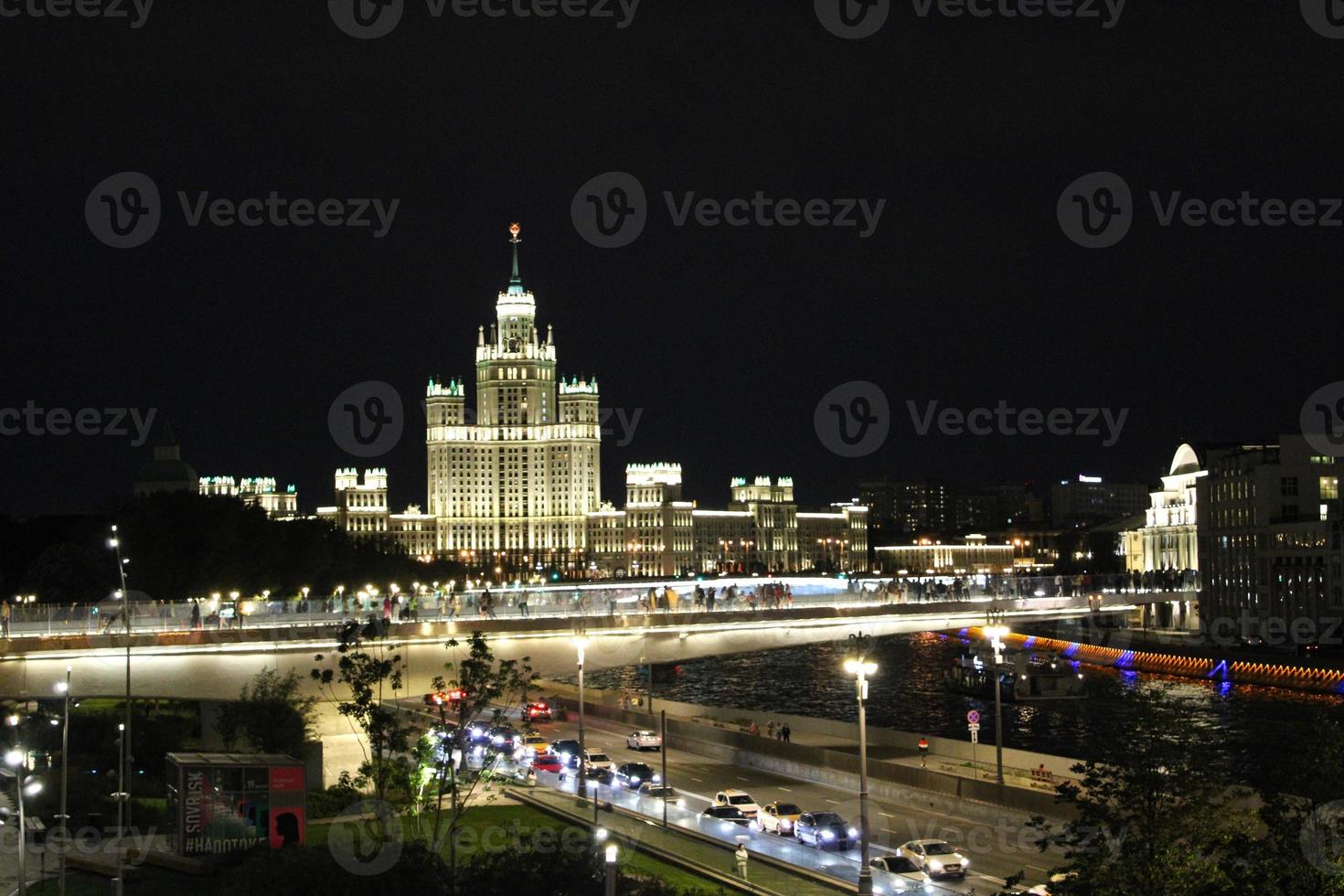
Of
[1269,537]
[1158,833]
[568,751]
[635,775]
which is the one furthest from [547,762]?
[1269,537]

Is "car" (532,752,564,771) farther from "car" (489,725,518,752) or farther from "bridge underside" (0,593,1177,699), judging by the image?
"bridge underside" (0,593,1177,699)

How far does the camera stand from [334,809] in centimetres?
3872

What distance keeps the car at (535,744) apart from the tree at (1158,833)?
29.2 m

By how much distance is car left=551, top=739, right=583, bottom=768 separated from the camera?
4812 cm

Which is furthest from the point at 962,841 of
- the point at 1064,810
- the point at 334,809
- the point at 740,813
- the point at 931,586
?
the point at 931,586

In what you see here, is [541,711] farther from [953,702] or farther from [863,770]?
[863,770]

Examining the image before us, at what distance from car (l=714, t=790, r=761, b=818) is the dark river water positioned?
13.7m

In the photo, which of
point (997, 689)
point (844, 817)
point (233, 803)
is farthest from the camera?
point (997, 689)

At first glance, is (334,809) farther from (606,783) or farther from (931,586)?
(931,586)

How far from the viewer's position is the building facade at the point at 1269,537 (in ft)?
303

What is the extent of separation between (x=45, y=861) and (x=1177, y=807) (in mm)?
21673

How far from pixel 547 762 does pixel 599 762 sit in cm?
191

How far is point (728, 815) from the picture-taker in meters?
39.5

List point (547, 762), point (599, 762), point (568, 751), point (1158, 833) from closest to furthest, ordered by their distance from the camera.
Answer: point (1158, 833) < point (599, 762) < point (547, 762) < point (568, 751)
